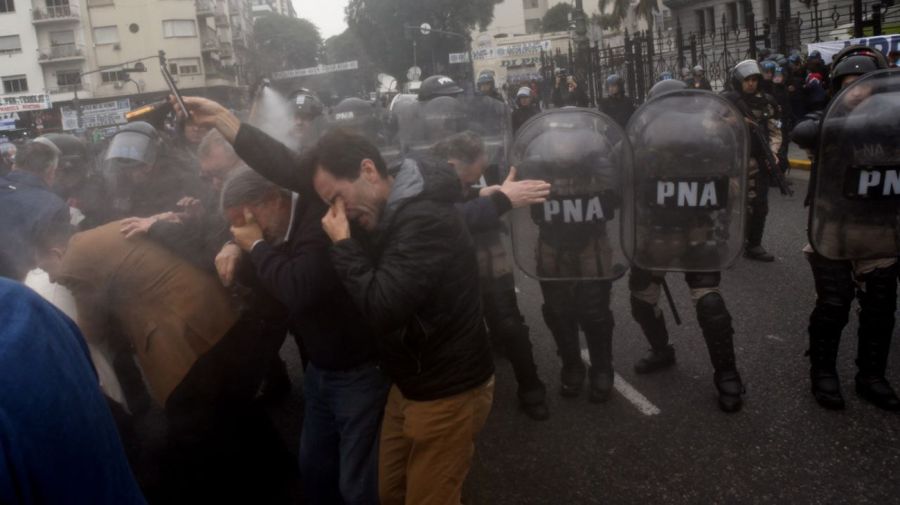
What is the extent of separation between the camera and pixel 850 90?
322 cm

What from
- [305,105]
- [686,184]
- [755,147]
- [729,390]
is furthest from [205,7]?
[729,390]

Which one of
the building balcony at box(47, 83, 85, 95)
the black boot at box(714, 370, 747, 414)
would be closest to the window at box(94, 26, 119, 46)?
the building balcony at box(47, 83, 85, 95)

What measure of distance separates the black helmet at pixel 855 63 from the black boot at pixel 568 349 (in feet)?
6.29

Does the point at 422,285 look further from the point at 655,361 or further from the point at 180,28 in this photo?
the point at 180,28

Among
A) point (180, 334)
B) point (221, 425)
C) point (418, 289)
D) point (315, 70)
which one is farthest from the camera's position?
point (315, 70)

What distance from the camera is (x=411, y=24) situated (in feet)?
162

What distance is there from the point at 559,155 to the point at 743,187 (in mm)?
874

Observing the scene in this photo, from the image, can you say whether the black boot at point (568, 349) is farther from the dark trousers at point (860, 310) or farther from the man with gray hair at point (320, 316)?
the man with gray hair at point (320, 316)

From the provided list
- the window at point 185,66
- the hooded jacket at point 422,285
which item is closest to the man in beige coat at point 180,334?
the hooded jacket at point 422,285

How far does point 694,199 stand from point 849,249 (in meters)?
0.71

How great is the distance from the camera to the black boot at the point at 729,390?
365cm

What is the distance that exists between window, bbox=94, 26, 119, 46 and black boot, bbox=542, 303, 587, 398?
1310 inches

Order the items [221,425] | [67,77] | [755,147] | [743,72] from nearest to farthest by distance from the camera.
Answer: [221,425], [755,147], [743,72], [67,77]

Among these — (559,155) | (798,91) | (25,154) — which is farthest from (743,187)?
(798,91)
